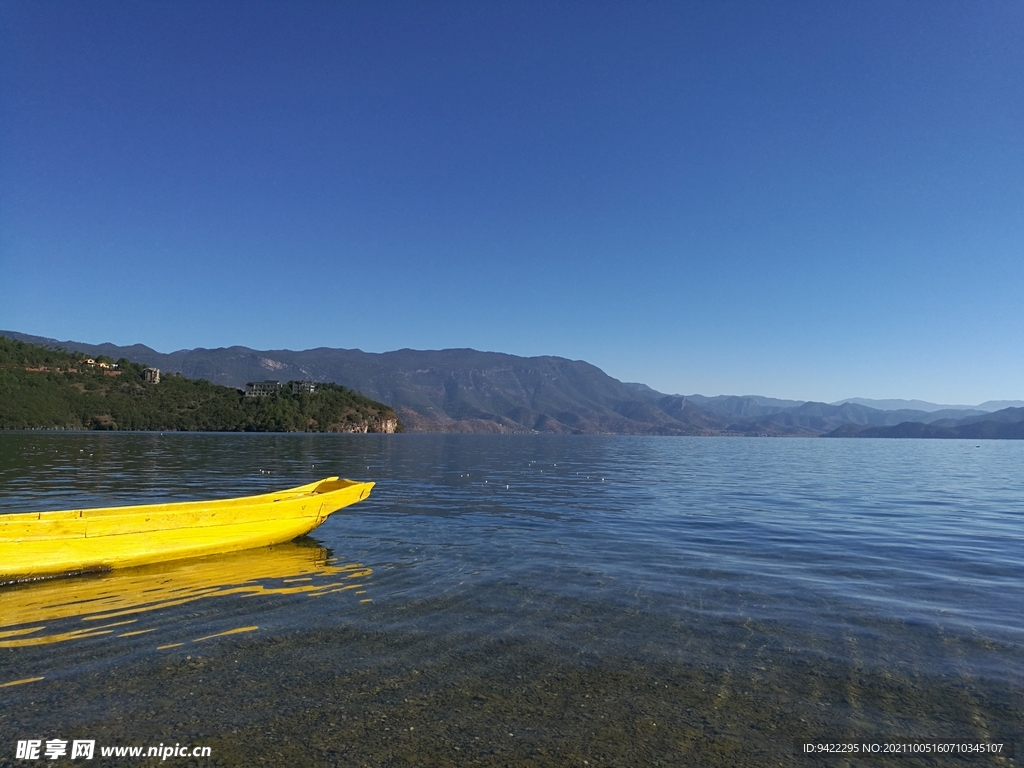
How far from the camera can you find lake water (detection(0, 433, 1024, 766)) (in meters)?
7.94

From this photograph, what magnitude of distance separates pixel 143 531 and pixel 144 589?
2.63 m

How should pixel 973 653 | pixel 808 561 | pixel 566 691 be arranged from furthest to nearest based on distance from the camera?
pixel 808 561
pixel 973 653
pixel 566 691

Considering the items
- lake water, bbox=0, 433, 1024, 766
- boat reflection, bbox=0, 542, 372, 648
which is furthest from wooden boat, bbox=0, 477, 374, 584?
lake water, bbox=0, 433, 1024, 766

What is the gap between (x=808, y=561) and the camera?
64.7 ft

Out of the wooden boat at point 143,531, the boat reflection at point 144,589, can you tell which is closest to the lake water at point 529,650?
the boat reflection at point 144,589

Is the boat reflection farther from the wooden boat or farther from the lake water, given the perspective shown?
the wooden boat

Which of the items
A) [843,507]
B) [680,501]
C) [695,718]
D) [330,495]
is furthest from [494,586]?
[843,507]

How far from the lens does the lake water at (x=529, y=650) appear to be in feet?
26.1

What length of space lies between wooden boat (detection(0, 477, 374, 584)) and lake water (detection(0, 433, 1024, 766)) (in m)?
0.62

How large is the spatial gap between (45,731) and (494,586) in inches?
381

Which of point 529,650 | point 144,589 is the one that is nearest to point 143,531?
point 144,589

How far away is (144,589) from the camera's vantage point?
14.8 meters

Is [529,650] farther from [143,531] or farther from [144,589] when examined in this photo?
[143,531]

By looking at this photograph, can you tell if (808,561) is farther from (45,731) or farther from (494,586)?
(45,731)
